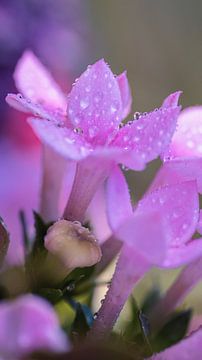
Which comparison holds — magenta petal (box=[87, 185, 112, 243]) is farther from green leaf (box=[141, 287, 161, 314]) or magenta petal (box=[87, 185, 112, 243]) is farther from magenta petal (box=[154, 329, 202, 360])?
magenta petal (box=[154, 329, 202, 360])

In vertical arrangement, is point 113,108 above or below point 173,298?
above

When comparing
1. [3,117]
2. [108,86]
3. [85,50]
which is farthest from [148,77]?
[108,86]

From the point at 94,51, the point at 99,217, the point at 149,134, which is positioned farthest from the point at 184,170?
the point at 94,51

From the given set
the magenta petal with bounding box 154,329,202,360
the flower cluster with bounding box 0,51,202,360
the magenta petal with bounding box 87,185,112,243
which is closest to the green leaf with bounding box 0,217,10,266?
the flower cluster with bounding box 0,51,202,360

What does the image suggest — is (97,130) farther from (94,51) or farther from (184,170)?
(94,51)

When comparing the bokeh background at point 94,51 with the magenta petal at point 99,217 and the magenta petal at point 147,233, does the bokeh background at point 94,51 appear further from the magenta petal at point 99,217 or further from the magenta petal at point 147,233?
the magenta petal at point 147,233

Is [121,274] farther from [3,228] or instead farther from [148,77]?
[148,77]
